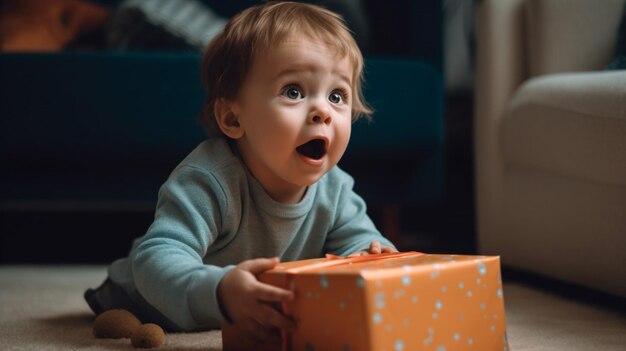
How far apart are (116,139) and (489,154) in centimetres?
76

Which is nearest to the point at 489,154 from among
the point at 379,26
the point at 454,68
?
the point at 379,26

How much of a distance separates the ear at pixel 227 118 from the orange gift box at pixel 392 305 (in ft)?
0.84

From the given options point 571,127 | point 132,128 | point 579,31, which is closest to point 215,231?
point 571,127

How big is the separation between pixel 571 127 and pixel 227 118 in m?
0.54

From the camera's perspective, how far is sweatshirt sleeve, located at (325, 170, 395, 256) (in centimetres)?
101

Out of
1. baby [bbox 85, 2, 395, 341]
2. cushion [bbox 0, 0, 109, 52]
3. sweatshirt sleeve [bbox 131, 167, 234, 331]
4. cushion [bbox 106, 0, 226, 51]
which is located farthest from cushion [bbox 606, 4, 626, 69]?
cushion [bbox 0, 0, 109, 52]

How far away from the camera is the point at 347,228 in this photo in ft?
3.37

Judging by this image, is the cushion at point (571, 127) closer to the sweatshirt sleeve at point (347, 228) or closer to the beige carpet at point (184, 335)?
the beige carpet at point (184, 335)

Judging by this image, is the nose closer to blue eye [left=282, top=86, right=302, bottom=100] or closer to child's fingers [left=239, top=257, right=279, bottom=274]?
blue eye [left=282, top=86, right=302, bottom=100]

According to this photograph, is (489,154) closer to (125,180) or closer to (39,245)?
(125,180)

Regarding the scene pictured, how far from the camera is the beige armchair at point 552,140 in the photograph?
1066mm

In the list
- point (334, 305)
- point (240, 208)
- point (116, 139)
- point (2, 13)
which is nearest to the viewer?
point (334, 305)

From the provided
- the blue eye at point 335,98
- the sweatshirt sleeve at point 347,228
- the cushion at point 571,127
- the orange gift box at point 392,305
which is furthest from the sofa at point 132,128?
the orange gift box at point 392,305

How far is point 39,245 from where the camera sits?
6.59 ft
